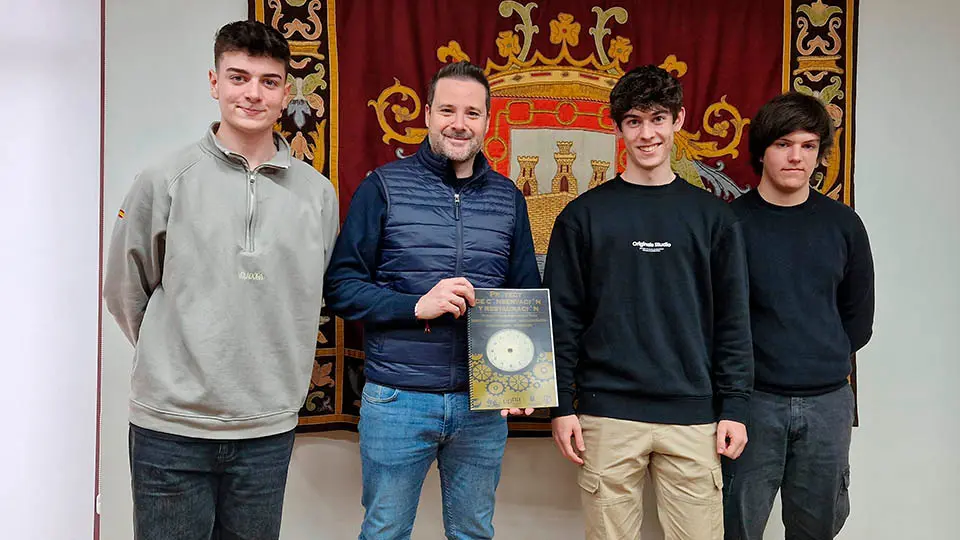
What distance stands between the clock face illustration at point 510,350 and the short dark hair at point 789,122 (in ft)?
3.21

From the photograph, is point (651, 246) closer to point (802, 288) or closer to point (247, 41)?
point (802, 288)

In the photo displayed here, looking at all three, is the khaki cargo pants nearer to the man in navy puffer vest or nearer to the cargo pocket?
the cargo pocket

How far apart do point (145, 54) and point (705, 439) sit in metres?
2.10

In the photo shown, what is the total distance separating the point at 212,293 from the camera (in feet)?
5.34

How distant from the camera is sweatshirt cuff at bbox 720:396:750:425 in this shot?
1856mm

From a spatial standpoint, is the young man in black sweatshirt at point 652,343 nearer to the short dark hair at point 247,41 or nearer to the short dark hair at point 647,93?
the short dark hair at point 647,93

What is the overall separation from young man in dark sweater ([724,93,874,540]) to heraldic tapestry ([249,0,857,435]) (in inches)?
18.0

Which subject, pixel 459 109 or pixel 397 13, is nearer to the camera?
pixel 459 109
